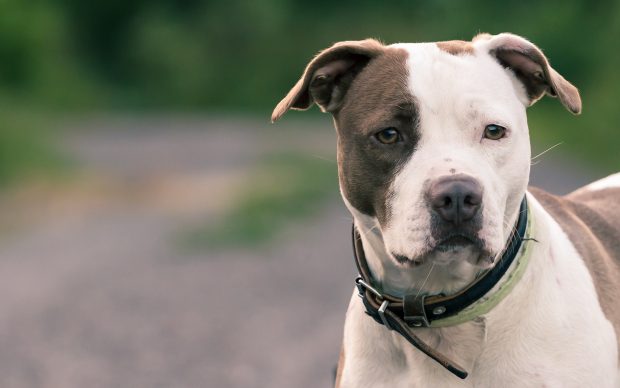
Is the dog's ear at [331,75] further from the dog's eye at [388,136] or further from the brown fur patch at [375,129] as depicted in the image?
the dog's eye at [388,136]

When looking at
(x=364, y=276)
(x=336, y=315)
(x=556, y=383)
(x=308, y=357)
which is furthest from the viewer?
(x=336, y=315)

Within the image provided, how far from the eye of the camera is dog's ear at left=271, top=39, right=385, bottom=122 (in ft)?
14.7

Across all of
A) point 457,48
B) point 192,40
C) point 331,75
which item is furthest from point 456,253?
point 192,40

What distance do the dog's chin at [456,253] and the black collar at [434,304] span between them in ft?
0.46

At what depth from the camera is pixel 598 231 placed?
16.2ft

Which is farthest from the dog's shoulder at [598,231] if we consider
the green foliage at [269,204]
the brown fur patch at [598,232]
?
the green foliage at [269,204]

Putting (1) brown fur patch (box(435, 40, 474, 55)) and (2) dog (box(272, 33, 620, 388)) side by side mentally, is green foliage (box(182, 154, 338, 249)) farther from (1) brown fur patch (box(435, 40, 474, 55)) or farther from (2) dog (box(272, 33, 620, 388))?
(1) brown fur patch (box(435, 40, 474, 55))

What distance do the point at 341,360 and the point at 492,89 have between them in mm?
→ 1272

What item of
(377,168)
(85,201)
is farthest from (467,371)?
(85,201)

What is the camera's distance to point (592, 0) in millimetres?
22875

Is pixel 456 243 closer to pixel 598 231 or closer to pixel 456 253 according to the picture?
pixel 456 253

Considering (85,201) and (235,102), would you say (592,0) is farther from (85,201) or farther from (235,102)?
(235,102)

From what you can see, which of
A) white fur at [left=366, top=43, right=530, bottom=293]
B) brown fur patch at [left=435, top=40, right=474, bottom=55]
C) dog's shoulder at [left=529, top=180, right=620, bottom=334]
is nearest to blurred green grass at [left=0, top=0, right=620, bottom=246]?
dog's shoulder at [left=529, top=180, right=620, bottom=334]

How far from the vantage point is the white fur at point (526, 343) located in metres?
4.09
